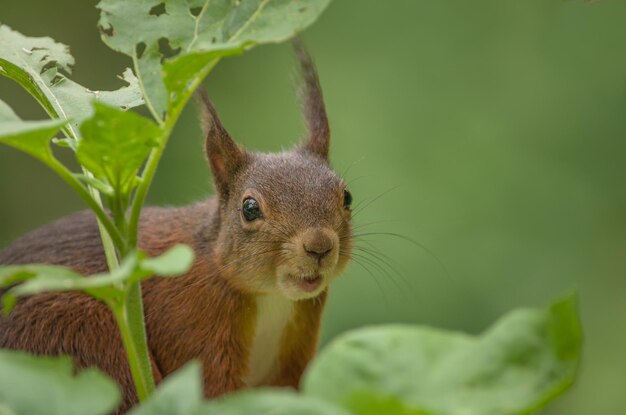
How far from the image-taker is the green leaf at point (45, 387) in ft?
1.88

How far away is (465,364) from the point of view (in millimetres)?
605

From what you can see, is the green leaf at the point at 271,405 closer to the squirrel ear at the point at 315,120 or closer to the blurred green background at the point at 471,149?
the squirrel ear at the point at 315,120

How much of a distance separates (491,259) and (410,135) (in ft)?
2.02

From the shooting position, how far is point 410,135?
13.1 feet

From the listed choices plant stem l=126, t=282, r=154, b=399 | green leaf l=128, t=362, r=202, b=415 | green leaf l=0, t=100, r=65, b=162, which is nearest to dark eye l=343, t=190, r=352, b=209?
plant stem l=126, t=282, r=154, b=399

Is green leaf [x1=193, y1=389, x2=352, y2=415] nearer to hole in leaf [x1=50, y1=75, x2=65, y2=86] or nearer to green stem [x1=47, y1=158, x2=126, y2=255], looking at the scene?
green stem [x1=47, y1=158, x2=126, y2=255]

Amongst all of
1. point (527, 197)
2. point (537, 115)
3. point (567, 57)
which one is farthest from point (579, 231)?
point (567, 57)

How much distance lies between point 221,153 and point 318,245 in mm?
403

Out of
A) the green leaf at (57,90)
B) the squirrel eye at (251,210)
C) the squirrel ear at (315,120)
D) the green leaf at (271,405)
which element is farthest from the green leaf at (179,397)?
the squirrel ear at (315,120)

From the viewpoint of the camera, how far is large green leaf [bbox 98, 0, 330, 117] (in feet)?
2.69

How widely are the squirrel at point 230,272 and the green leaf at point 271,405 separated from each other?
124cm

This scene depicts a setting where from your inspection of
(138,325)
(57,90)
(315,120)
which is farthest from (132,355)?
(315,120)

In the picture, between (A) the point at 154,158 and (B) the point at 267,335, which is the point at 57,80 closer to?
(A) the point at 154,158

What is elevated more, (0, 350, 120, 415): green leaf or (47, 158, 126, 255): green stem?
(47, 158, 126, 255): green stem
